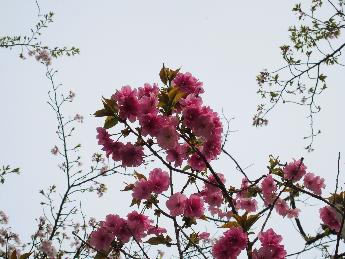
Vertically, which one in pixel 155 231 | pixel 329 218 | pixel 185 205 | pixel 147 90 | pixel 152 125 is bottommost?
pixel 329 218

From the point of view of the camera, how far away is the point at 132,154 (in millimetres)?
2635

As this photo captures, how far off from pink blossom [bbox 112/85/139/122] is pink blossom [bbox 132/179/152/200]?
713 mm

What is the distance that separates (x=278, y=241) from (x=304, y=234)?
163 centimetres

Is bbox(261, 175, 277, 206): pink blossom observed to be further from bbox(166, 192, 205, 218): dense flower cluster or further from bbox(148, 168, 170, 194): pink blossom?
bbox(148, 168, 170, 194): pink blossom

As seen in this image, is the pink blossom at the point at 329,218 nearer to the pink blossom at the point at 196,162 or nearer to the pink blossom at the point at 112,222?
the pink blossom at the point at 196,162

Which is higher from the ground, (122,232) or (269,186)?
(269,186)

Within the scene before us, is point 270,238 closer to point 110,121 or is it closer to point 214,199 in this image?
point 214,199

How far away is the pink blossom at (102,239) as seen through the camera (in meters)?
2.63

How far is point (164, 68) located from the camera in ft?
8.96

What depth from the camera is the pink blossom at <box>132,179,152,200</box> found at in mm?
2877

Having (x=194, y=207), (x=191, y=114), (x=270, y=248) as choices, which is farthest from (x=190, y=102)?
(x=270, y=248)

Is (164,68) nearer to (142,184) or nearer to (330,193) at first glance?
(142,184)

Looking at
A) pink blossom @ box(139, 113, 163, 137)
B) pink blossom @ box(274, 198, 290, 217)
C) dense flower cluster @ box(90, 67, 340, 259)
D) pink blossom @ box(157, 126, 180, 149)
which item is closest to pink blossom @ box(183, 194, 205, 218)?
dense flower cluster @ box(90, 67, 340, 259)

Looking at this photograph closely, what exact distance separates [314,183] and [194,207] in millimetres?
1443
